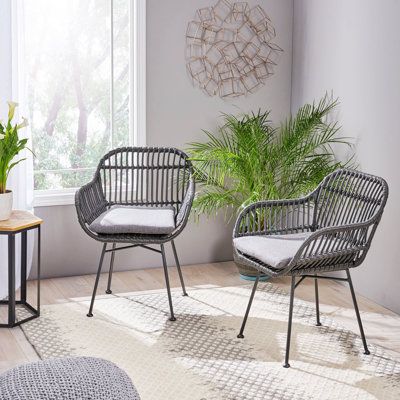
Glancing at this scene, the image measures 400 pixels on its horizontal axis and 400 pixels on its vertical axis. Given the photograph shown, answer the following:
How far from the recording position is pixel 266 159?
4445mm

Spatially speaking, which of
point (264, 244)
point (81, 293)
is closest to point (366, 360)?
point (264, 244)

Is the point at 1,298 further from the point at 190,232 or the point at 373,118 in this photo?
the point at 373,118

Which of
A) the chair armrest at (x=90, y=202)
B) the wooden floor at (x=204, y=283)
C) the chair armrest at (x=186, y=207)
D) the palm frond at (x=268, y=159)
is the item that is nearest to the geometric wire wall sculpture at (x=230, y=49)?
the palm frond at (x=268, y=159)

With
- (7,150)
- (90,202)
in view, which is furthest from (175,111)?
(7,150)

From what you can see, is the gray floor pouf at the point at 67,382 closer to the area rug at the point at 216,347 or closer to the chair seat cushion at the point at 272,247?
the area rug at the point at 216,347

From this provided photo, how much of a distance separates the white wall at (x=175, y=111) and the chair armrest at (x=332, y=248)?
1.45m

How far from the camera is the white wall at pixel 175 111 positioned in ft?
14.9

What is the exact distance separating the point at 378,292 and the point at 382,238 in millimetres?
292

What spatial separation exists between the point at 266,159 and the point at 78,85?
1158 mm

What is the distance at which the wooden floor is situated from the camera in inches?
140

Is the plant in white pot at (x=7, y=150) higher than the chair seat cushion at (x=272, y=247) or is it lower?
higher

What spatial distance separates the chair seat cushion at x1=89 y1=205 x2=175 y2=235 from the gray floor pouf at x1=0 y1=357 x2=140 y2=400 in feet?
4.41

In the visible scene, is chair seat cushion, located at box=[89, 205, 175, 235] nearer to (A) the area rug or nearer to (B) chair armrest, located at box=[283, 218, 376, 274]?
(A) the area rug

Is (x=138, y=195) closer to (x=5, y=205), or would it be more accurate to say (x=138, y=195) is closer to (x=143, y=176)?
(x=143, y=176)
